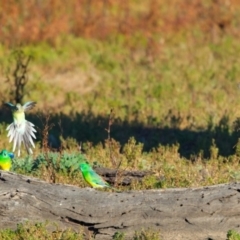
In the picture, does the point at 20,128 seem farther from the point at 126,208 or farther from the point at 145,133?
the point at 145,133

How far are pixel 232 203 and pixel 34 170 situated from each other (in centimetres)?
277

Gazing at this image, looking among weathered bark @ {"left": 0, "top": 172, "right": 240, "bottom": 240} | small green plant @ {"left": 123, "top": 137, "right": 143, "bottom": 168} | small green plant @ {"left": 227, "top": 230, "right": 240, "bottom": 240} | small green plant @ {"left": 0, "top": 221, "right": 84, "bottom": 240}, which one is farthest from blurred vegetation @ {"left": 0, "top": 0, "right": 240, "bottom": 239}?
small green plant @ {"left": 227, "top": 230, "right": 240, "bottom": 240}

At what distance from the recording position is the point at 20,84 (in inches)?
594

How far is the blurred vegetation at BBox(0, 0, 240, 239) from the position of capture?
11.2 metres

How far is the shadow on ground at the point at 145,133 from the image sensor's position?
12.9 m

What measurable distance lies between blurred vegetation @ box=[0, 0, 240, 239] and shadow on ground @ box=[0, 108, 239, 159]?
0.02m

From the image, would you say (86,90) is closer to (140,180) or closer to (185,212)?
(140,180)

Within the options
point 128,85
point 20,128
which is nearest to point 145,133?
point 128,85

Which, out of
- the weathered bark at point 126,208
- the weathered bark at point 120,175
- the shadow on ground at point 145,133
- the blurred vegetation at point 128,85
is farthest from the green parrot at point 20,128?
the weathered bark at point 126,208

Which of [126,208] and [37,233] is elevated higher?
[126,208]

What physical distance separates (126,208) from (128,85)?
Result: 8.38m

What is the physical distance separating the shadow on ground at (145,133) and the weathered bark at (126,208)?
372 centimetres

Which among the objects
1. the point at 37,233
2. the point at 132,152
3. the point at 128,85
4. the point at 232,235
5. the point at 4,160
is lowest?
the point at 37,233

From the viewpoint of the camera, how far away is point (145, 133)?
1396cm
